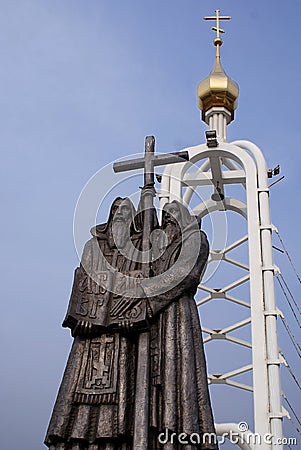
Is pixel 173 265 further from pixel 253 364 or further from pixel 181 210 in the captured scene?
pixel 253 364

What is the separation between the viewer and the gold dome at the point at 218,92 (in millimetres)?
17469

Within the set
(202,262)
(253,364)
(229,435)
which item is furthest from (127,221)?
(229,435)

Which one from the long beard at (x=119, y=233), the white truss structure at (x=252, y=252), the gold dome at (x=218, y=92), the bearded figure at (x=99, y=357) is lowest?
the bearded figure at (x=99, y=357)

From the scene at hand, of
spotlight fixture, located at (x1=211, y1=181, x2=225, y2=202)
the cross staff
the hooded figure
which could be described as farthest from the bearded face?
spotlight fixture, located at (x1=211, y1=181, x2=225, y2=202)

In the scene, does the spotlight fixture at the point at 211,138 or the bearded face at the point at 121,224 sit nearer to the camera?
the bearded face at the point at 121,224

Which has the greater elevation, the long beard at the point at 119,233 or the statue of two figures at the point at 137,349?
the long beard at the point at 119,233

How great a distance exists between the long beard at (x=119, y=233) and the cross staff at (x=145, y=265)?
20 cm

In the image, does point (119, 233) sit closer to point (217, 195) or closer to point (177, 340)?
point (177, 340)

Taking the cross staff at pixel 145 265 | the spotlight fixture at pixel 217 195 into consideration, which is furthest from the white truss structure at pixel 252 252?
the cross staff at pixel 145 265

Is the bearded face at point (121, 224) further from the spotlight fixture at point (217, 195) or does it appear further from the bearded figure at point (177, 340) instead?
the spotlight fixture at point (217, 195)

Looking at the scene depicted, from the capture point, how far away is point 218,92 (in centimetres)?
1747

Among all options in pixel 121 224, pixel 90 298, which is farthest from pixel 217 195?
pixel 90 298

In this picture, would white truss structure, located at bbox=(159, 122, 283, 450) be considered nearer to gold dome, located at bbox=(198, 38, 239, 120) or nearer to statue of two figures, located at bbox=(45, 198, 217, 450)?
gold dome, located at bbox=(198, 38, 239, 120)

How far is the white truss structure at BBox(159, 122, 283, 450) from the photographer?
41.2ft
